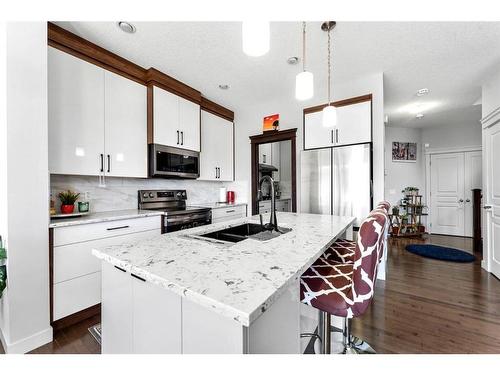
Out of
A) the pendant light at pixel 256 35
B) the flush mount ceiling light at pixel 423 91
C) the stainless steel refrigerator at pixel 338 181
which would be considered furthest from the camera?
the flush mount ceiling light at pixel 423 91

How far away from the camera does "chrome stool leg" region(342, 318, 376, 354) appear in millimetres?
1497

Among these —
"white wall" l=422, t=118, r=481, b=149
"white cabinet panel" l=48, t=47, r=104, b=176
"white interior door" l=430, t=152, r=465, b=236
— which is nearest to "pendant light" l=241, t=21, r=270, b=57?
"white cabinet panel" l=48, t=47, r=104, b=176

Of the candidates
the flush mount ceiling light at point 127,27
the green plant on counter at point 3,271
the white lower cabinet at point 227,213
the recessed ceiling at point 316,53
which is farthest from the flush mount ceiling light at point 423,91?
the green plant on counter at point 3,271

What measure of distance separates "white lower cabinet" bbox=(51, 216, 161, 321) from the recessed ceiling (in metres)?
1.79

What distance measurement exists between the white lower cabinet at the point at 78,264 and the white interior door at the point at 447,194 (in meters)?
6.72

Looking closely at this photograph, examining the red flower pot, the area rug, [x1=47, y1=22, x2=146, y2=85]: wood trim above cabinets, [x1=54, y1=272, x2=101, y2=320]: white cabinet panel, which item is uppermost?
[x1=47, y1=22, x2=146, y2=85]: wood trim above cabinets

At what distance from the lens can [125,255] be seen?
999 millimetres

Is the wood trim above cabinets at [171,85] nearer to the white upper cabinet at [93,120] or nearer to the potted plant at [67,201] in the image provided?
the white upper cabinet at [93,120]

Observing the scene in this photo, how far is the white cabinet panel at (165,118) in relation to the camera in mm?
2756

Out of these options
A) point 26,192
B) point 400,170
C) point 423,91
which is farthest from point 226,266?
point 400,170

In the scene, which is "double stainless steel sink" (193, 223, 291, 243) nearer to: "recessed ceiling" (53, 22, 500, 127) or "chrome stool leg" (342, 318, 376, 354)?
"chrome stool leg" (342, 318, 376, 354)

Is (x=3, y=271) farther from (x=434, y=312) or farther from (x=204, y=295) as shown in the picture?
(x=434, y=312)

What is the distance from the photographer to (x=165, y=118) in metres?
2.87

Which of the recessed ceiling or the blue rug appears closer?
the recessed ceiling
